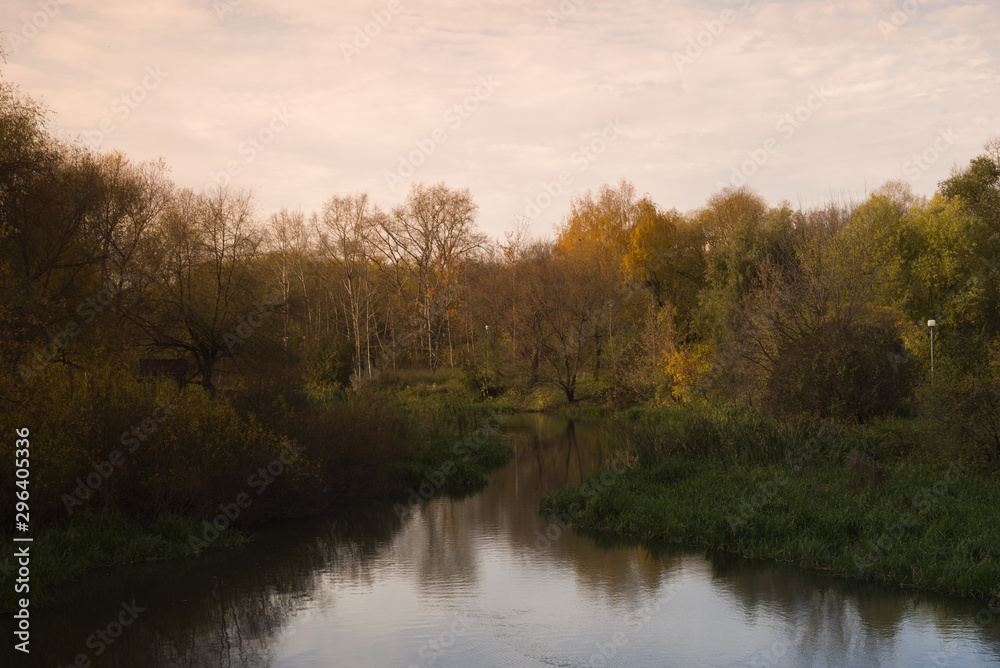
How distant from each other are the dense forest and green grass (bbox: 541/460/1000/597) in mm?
2144

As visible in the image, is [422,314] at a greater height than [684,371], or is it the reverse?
[422,314]

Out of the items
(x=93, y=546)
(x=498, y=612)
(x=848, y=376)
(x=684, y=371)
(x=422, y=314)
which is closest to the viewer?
(x=498, y=612)

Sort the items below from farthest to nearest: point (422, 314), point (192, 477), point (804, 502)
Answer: point (422, 314) → point (192, 477) → point (804, 502)

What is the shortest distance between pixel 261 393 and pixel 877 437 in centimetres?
1488

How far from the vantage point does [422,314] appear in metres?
56.2

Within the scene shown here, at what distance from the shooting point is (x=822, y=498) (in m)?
16.1

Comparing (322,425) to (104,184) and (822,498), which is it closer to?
(104,184)

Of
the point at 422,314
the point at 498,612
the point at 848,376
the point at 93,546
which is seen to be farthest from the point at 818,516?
the point at 422,314

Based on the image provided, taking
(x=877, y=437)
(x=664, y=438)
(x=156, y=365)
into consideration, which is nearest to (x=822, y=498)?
(x=877, y=437)

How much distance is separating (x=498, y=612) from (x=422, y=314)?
44.3m

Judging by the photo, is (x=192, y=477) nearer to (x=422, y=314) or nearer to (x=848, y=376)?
(x=848, y=376)

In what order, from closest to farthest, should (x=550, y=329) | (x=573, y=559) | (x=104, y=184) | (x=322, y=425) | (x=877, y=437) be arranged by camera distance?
(x=573, y=559) → (x=877, y=437) → (x=322, y=425) → (x=104, y=184) → (x=550, y=329)

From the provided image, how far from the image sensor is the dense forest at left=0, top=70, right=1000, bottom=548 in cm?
1678

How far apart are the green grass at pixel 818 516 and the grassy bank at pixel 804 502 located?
0.9 inches
